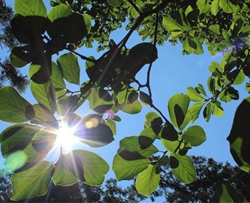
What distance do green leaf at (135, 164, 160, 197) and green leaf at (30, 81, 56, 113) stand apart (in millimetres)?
353

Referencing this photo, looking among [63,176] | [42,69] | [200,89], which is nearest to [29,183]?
[63,176]

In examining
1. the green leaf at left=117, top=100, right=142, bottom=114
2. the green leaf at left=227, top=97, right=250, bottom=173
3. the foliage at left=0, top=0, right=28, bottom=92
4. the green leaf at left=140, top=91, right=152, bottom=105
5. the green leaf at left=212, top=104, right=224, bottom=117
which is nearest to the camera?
the green leaf at left=227, top=97, right=250, bottom=173

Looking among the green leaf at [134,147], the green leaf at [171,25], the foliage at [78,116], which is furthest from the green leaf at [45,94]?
the green leaf at [171,25]

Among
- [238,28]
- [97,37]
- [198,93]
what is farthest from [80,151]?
[97,37]

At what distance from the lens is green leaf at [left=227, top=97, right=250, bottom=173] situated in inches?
14.9

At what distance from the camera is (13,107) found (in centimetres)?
64

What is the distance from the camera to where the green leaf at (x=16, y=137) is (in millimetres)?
633

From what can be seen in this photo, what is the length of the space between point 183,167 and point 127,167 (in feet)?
0.64

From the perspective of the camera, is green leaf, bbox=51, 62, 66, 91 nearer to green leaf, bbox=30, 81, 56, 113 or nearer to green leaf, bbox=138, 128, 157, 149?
green leaf, bbox=30, 81, 56, 113

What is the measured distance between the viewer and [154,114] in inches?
34.5

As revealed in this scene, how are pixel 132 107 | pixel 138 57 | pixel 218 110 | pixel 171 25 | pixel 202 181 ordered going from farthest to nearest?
pixel 202 181
pixel 218 110
pixel 171 25
pixel 132 107
pixel 138 57

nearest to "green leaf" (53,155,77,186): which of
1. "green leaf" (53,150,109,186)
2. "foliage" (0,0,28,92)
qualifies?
"green leaf" (53,150,109,186)

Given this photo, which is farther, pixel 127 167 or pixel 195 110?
pixel 195 110

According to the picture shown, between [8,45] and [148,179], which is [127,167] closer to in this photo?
[148,179]
